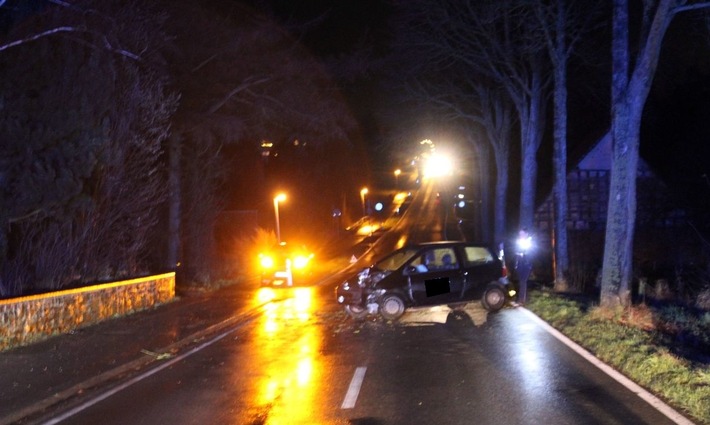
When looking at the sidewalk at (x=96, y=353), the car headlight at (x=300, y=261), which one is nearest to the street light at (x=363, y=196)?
the car headlight at (x=300, y=261)

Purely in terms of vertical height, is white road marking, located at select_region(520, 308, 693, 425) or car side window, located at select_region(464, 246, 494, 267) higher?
car side window, located at select_region(464, 246, 494, 267)

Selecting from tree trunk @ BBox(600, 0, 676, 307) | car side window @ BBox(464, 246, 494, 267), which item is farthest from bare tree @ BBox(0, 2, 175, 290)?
tree trunk @ BBox(600, 0, 676, 307)

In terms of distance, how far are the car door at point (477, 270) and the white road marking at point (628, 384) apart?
2746 mm

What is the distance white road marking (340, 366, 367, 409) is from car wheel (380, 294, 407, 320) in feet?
16.0

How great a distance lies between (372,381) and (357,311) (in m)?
6.36

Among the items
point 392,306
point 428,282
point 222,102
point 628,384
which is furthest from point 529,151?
point 628,384

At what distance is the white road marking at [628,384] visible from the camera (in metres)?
7.48

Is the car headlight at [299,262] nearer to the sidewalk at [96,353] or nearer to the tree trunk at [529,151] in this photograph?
the sidewalk at [96,353]

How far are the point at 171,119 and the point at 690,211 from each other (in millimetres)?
22363

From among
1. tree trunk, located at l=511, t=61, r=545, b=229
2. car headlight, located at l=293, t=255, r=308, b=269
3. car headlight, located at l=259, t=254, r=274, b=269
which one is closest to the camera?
tree trunk, located at l=511, t=61, r=545, b=229

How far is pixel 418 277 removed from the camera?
15680mm

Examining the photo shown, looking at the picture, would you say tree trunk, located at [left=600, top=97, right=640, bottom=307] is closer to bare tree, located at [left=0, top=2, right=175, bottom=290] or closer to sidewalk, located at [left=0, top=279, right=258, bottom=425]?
sidewalk, located at [left=0, top=279, right=258, bottom=425]

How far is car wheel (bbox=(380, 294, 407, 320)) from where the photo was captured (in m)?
15.6

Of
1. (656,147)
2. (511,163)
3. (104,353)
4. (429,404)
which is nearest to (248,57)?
(104,353)
